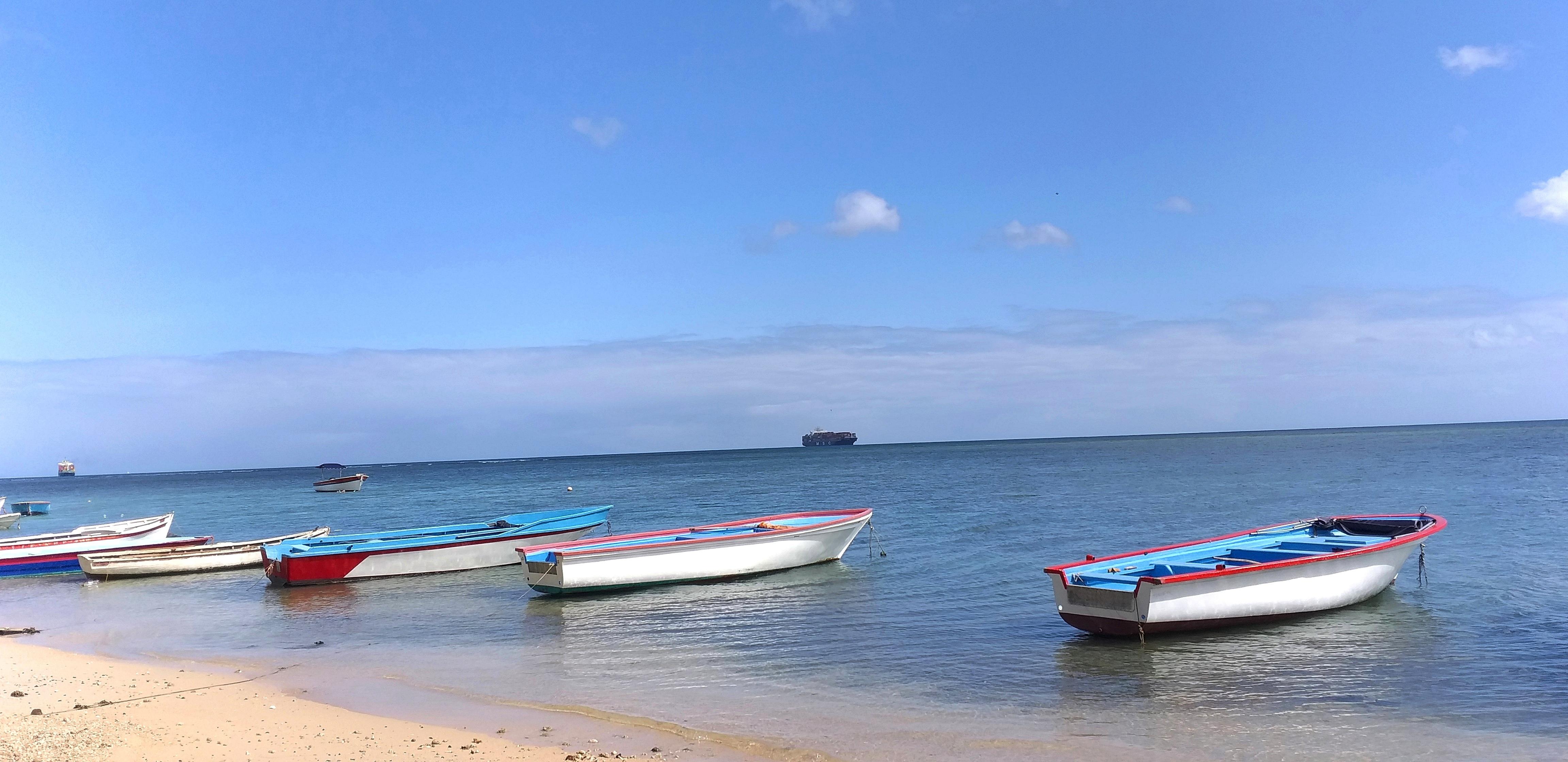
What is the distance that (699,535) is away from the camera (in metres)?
22.0

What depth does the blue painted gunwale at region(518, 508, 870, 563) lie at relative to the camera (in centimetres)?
1984

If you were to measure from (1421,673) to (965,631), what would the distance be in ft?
20.2

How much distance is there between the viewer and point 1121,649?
529 inches

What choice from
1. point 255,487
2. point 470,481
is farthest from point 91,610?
point 255,487

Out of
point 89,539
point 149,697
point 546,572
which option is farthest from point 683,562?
point 89,539

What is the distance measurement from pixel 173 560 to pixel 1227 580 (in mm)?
25784

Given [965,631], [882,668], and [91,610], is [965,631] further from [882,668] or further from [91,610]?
[91,610]

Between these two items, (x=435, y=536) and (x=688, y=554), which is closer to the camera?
(x=688, y=554)

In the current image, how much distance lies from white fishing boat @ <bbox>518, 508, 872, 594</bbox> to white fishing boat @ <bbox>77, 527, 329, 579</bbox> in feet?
28.3

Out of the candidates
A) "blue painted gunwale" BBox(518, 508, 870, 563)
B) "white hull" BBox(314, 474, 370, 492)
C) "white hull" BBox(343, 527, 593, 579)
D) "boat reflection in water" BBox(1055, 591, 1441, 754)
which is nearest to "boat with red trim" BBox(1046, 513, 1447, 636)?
"boat reflection in water" BBox(1055, 591, 1441, 754)

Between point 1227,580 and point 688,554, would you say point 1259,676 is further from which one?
point 688,554

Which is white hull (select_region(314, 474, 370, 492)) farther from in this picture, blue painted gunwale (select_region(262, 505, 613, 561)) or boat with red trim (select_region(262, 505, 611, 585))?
blue painted gunwale (select_region(262, 505, 613, 561))

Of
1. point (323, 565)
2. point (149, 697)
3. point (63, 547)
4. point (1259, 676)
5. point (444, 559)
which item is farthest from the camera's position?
point (63, 547)

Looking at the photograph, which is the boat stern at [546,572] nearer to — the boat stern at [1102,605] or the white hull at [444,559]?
the white hull at [444,559]
